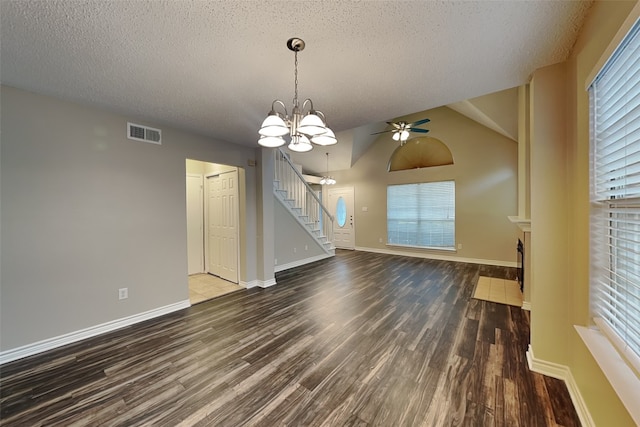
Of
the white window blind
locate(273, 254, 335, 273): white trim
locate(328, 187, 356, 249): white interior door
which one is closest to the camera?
the white window blind

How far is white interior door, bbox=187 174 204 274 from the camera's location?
16.0 ft

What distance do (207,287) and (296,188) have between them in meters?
2.98

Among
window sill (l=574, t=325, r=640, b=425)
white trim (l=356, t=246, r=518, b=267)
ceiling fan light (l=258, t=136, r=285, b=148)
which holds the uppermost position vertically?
ceiling fan light (l=258, t=136, r=285, b=148)

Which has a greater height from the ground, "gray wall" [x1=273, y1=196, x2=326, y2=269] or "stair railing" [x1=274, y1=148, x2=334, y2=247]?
"stair railing" [x1=274, y1=148, x2=334, y2=247]

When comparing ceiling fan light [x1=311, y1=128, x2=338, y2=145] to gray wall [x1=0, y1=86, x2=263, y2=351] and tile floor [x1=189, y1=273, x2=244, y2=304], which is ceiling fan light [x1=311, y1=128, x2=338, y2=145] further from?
tile floor [x1=189, y1=273, x2=244, y2=304]

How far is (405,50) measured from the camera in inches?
67.3

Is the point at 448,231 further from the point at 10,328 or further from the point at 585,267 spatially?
the point at 10,328

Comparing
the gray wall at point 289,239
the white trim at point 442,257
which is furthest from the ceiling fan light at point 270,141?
the white trim at point 442,257

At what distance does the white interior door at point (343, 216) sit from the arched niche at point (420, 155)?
1.66 metres

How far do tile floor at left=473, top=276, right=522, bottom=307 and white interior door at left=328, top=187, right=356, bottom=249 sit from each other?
3.93 metres

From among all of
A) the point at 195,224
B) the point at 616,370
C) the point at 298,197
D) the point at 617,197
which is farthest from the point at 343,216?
the point at 616,370

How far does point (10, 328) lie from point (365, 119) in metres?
4.25

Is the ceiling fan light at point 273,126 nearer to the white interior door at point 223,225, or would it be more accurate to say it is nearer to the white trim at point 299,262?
the white interior door at point 223,225

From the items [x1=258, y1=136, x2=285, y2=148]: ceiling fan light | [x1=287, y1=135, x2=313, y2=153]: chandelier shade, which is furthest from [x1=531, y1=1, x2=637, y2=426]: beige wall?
[x1=258, y1=136, x2=285, y2=148]: ceiling fan light
